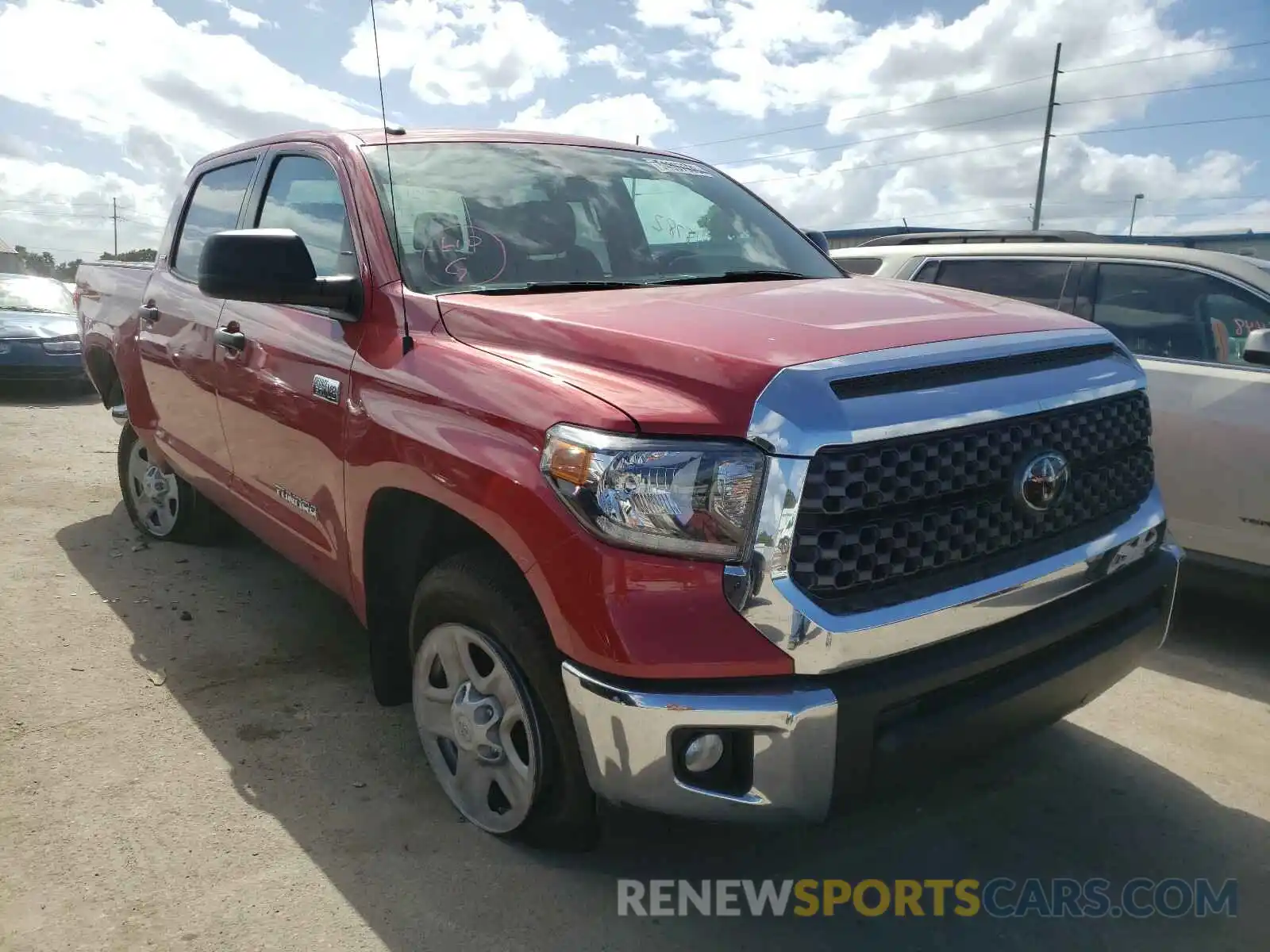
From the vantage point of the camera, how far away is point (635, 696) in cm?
194

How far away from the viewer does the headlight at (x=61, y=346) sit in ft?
34.3

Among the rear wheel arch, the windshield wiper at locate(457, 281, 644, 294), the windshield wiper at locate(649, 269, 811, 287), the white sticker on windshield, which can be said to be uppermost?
the white sticker on windshield

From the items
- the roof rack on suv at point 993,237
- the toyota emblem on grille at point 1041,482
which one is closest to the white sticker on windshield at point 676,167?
the toyota emblem on grille at point 1041,482

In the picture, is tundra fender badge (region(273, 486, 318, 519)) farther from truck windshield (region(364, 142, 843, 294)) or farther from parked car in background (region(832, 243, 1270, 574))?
parked car in background (region(832, 243, 1270, 574))

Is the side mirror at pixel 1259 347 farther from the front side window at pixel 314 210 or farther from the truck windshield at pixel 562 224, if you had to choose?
the front side window at pixel 314 210

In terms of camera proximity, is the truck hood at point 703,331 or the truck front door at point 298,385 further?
the truck front door at point 298,385

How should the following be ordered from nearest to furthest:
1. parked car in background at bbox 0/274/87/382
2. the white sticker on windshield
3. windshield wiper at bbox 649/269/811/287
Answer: windshield wiper at bbox 649/269/811/287 → the white sticker on windshield → parked car in background at bbox 0/274/87/382

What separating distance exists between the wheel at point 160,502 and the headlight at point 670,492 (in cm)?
360

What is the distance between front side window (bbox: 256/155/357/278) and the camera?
3061mm

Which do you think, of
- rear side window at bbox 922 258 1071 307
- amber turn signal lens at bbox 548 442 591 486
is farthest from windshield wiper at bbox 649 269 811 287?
rear side window at bbox 922 258 1071 307

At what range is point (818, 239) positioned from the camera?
4133mm

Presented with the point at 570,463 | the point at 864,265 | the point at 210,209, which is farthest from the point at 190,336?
the point at 864,265

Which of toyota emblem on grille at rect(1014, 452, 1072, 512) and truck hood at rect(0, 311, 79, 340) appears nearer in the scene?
toyota emblem on grille at rect(1014, 452, 1072, 512)

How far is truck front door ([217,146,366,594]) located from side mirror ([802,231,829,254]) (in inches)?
74.1
